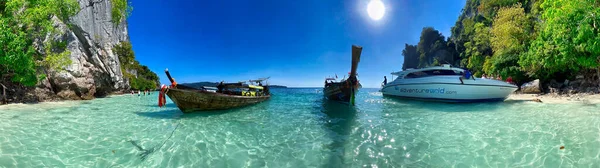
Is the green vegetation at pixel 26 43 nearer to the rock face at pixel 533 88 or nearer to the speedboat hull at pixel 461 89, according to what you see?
the speedboat hull at pixel 461 89

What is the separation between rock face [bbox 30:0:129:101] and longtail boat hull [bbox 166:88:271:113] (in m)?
15.4

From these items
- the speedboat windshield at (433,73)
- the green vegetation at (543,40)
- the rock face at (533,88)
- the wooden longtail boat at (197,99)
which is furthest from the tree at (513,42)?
the wooden longtail boat at (197,99)

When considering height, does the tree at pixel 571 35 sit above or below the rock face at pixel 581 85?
above

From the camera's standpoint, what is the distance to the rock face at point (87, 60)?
20203mm

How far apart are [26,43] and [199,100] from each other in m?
15.4

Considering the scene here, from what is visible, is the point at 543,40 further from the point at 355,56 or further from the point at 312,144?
the point at 312,144

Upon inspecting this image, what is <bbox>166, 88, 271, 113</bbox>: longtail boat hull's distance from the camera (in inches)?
473

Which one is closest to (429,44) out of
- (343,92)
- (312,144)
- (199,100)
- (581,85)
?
(581,85)

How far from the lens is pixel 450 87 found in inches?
607

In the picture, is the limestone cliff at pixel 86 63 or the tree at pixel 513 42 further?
the tree at pixel 513 42

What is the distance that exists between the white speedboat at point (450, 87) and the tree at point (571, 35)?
3993mm

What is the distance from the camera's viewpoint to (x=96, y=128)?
28.7 feet

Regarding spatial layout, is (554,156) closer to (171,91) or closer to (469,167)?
(469,167)

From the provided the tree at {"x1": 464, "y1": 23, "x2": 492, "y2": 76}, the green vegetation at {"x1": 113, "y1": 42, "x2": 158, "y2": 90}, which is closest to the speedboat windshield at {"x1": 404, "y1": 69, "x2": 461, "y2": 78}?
the tree at {"x1": 464, "y1": 23, "x2": 492, "y2": 76}
